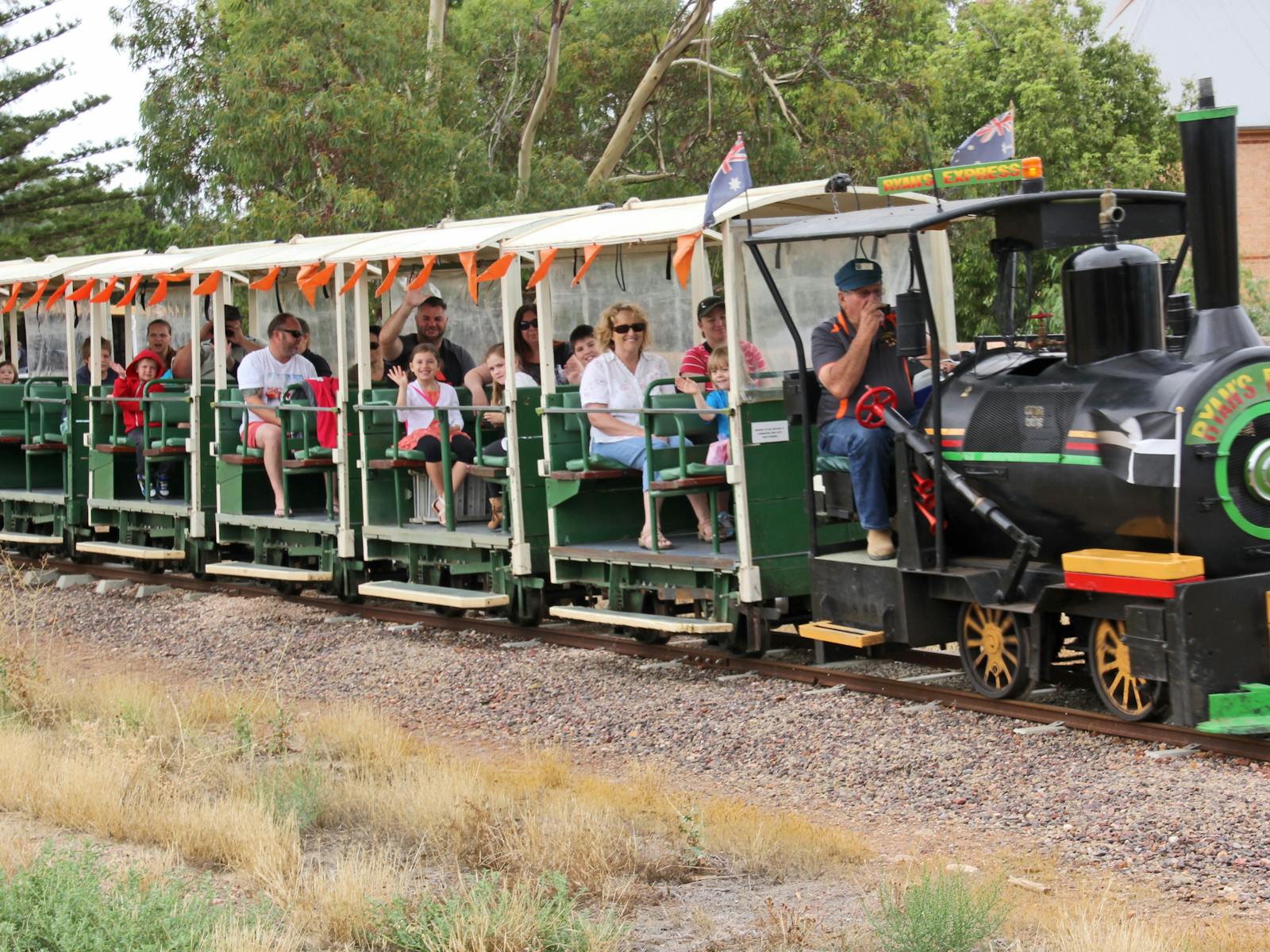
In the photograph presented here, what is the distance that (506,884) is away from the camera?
562 centimetres

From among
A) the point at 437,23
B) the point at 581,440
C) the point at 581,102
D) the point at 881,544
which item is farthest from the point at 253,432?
the point at 581,102

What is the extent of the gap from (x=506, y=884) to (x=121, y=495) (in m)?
11.2

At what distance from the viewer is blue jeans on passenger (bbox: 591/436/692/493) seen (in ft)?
34.9

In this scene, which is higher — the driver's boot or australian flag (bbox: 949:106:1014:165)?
australian flag (bbox: 949:106:1014:165)

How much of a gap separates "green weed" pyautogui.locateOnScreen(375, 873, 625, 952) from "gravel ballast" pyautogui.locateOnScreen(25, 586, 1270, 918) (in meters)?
1.71

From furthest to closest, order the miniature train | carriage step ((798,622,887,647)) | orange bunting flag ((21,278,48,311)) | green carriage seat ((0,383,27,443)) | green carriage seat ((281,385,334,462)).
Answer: green carriage seat ((0,383,27,443)) → orange bunting flag ((21,278,48,311)) → green carriage seat ((281,385,334,462)) → carriage step ((798,622,887,647)) → the miniature train

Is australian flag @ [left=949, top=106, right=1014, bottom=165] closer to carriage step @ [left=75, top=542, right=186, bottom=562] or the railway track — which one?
the railway track

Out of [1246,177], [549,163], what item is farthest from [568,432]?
[1246,177]

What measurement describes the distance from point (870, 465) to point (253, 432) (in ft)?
21.9

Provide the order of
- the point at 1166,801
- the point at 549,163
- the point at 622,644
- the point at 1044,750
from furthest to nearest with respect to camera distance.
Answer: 1. the point at 549,163
2. the point at 622,644
3. the point at 1044,750
4. the point at 1166,801

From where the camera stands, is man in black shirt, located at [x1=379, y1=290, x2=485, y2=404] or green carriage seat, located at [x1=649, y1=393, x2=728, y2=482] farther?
man in black shirt, located at [x1=379, y1=290, x2=485, y2=404]

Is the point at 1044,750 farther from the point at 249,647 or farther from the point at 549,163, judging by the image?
the point at 549,163

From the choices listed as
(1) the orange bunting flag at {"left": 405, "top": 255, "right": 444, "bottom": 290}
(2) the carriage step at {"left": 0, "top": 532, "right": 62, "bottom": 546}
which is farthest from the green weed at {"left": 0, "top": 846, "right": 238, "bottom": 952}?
(2) the carriage step at {"left": 0, "top": 532, "right": 62, "bottom": 546}

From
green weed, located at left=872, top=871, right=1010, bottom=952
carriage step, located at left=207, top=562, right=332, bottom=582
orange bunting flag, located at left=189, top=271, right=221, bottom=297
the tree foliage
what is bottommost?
green weed, located at left=872, top=871, right=1010, bottom=952
